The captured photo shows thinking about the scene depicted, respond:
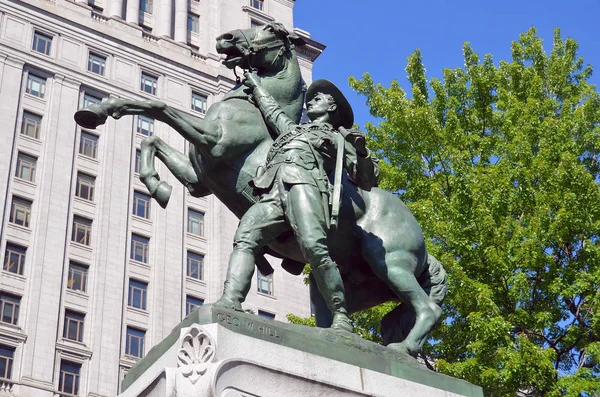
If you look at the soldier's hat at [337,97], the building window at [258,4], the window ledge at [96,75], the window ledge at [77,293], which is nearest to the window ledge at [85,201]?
the window ledge at [77,293]

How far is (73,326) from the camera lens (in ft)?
159

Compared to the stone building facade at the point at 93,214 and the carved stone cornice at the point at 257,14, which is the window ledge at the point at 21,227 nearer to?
the stone building facade at the point at 93,214

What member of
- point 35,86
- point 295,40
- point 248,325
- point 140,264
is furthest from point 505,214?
point 35,86

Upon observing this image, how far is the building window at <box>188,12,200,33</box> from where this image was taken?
67.1 metres

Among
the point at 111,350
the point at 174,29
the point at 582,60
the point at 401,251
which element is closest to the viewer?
the point at 401,251

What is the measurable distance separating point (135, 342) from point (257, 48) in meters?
42.2

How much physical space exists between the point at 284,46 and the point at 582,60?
1809 centimetres

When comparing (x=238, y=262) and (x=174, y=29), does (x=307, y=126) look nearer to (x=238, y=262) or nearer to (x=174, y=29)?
(x=238, y=262)

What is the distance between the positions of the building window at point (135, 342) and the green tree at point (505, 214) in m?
30.3

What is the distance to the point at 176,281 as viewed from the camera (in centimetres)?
5388

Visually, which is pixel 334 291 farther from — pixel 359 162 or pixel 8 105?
pixel 8 105

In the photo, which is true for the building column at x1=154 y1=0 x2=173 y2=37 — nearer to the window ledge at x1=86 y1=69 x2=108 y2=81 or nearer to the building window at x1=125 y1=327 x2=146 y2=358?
the window ledge at x1=86 y1=69 x2=108 y2=81

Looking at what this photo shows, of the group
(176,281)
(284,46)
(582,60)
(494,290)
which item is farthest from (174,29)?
(284,46)

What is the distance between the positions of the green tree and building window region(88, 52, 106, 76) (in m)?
38.7
